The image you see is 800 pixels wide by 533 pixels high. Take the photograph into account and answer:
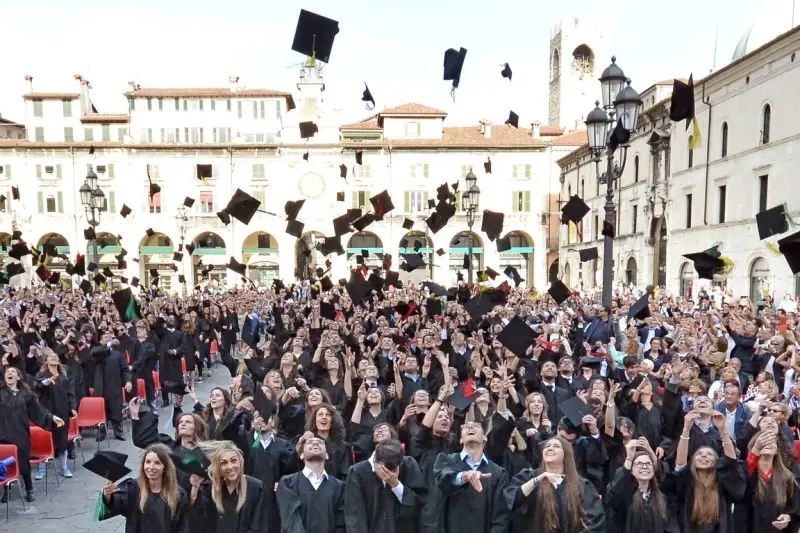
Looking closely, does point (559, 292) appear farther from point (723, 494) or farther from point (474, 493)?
point (474, 493)

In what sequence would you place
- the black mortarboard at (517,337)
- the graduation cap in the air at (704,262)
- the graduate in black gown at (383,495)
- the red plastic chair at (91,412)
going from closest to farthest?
the graduate in black gown at (383,495), the black mortarboard at (517,337), the red plastic chair at (91,412), the graduation cap in the air at (704,262)

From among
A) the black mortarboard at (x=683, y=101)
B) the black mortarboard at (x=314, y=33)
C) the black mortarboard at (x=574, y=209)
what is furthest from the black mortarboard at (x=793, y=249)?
the black mortarboard at (x=314, y=33)

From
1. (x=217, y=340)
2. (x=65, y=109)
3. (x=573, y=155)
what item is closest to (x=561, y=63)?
(x=573, y=155)

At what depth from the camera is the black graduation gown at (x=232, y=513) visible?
4363mm

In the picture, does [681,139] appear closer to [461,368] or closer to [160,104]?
[461,368]

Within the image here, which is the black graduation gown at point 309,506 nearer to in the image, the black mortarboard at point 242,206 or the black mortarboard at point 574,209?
the black mortarboard at point 242,206

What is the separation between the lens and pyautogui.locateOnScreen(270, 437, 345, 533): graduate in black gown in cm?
448

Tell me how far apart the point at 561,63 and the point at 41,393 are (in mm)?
59564

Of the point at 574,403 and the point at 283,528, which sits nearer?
the point at 283,528

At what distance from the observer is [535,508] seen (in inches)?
171

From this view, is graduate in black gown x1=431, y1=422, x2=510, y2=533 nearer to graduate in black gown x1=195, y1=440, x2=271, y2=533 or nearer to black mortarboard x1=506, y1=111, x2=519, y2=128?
graduate in black gown x1=195, y1=440, x2=271, y2=533

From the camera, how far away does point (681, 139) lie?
3203 cm

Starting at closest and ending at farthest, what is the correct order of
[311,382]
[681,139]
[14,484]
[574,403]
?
[574,403], [14,484], [311,382], [681,139]

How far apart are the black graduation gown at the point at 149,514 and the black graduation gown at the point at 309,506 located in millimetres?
689
